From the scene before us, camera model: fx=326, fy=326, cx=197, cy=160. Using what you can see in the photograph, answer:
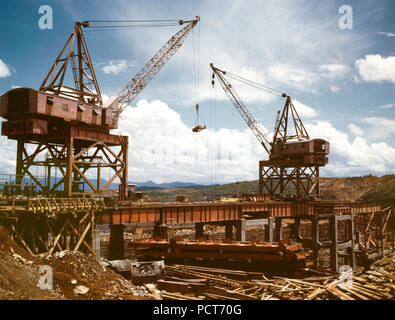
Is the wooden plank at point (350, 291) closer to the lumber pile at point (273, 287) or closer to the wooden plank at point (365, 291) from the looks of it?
the lumber pile at point (273, 287)

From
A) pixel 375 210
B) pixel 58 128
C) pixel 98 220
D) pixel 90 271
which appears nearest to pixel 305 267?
pixel 90 271

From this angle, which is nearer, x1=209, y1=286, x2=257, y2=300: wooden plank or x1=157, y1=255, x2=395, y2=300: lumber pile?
x1=157, y1=255, x2=395, y2=300: lumber pile

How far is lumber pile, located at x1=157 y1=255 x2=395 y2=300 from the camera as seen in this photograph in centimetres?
1594

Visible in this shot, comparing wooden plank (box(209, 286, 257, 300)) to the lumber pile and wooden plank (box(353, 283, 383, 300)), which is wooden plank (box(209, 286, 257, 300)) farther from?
wooden plank (box(353, 283, 383, 300))

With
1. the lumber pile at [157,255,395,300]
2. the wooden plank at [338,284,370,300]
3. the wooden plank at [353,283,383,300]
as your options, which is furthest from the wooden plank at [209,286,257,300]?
the wooden plank at [353,283,383,300]

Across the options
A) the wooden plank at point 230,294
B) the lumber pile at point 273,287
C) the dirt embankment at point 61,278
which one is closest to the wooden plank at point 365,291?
the lumber pile at point 273,287

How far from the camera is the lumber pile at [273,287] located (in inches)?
628

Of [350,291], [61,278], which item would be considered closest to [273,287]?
[350,291]

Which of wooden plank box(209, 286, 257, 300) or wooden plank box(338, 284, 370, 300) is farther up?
wooden plank box(338, 284, 370, 300)

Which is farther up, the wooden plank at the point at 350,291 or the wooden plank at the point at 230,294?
the wooden plank at the point at 350,291

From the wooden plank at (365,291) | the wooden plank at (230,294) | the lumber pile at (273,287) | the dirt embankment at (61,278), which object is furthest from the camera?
the wooden plank at (230,294)

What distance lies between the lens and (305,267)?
2181cm
